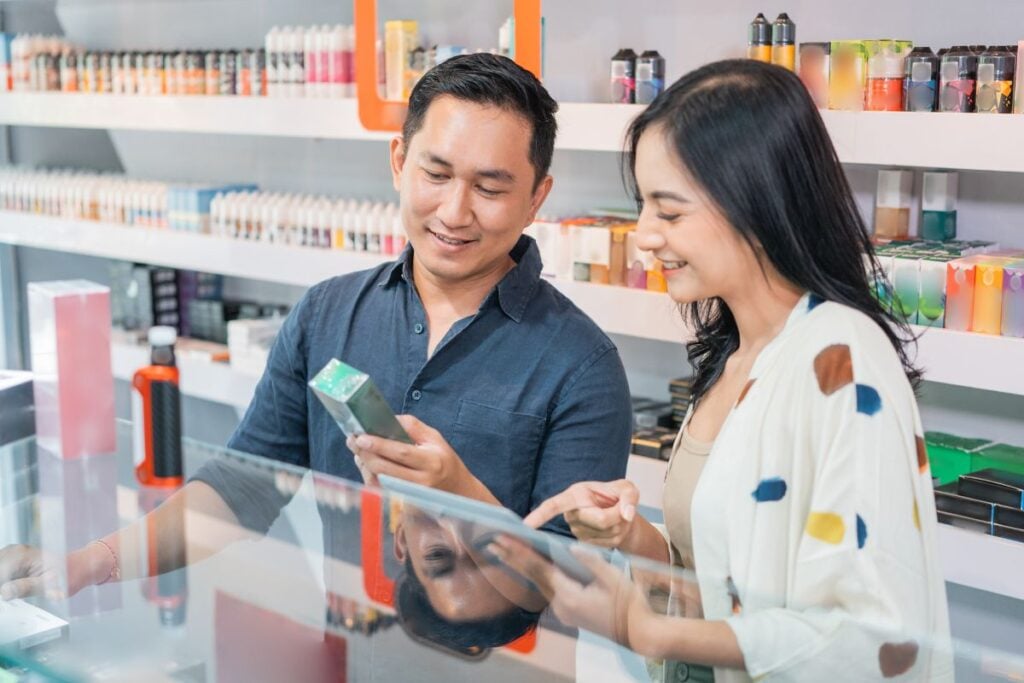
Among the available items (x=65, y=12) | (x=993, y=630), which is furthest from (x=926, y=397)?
(x=65, y=12)

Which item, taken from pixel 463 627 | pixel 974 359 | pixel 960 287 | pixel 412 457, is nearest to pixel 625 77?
pixel 960 287

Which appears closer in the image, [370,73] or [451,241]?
[451,241]

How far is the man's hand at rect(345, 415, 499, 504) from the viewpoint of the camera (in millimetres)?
1583

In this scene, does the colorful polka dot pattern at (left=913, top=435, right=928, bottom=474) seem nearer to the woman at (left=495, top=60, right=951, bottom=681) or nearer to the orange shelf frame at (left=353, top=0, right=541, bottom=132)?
the woman at (left=495, top=60, right=951, bottom=681)

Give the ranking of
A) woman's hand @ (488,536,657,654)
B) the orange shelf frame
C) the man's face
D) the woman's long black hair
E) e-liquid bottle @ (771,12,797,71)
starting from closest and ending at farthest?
1. woman's hand @ (488,536,657,654)
2. the woman's long black hair
3. the man's face
4. e-liquid bottle @ (771,12,797,71)
5. the orange shelf frame

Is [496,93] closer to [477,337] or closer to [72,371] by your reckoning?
[477,337]

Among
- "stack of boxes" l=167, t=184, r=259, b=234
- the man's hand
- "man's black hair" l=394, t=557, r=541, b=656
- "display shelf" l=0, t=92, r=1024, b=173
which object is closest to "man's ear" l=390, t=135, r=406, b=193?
"display shelf" l=0, t=92, r=1024, b=173

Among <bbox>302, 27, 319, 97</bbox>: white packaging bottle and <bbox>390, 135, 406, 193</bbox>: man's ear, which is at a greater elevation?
<bbox>302, 27, 319, 97</bbox>: white packaging bottle

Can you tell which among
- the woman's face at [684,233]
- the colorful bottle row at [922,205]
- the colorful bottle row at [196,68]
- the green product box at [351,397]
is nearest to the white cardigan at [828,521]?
the woman's face at [684,233]

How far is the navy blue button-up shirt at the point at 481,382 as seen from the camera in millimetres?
1864

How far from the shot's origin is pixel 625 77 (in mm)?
3238

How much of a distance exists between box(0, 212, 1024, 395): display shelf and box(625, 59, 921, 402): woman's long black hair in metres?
1.29

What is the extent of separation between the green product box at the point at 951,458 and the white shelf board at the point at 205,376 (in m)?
2.43

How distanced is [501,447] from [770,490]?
2.46ft
